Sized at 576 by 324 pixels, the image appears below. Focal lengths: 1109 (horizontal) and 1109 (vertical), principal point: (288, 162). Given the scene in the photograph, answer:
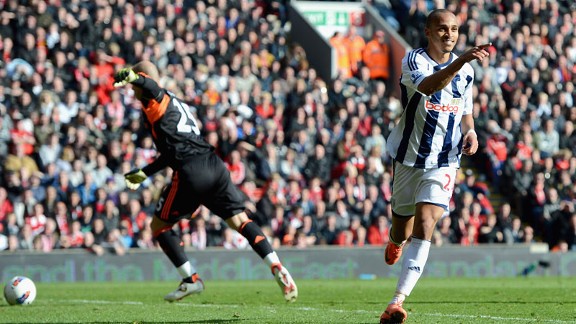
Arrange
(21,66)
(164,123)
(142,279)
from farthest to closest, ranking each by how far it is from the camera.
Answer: (21,66), (142,279), (164,123)

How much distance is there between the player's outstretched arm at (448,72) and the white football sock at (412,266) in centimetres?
119

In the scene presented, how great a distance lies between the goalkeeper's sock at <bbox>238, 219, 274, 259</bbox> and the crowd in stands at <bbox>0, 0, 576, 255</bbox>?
829 centimetres

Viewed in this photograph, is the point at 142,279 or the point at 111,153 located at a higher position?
the point at 111,153

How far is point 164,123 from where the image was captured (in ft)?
36.0

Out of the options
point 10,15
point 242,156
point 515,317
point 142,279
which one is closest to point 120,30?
point 10,15

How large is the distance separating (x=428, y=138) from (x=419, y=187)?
0.40m

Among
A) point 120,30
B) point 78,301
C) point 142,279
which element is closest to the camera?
point 78,301

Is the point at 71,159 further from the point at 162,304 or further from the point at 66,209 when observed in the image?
the point at 162,304

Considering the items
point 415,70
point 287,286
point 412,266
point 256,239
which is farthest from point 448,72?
point 256,239

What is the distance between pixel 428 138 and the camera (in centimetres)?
887

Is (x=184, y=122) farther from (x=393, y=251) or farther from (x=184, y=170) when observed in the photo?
(x=393, y=251)

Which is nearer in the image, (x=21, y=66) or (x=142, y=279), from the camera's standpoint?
(x=142, y=279)

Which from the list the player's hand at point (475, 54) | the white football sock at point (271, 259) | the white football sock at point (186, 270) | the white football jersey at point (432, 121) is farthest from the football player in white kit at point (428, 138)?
the white football sock at point (186, 270)

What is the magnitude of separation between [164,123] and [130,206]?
862 cm
